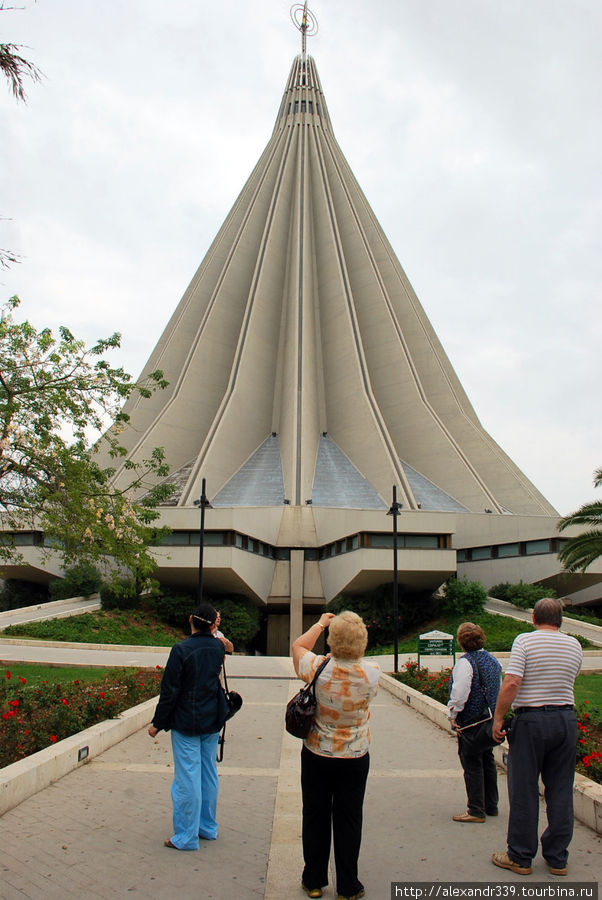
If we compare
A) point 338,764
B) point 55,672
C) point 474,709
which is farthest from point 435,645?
point 338,764

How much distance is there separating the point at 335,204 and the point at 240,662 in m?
35.1

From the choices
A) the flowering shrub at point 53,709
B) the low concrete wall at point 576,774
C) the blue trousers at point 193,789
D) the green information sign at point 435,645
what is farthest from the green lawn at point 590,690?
the flowering shrub at point 53,709

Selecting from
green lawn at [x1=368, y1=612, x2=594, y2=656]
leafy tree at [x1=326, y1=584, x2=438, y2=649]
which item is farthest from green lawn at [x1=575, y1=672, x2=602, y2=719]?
leafy tree at [x1=326, y1=584, x2=438, y2=649]

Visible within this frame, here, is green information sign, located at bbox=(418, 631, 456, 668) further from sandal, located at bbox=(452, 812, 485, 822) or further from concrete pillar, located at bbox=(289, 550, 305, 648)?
concrete pillar, located at bbox=(289, 550, 305, 648)

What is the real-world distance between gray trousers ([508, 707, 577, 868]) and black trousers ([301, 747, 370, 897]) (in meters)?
0.94

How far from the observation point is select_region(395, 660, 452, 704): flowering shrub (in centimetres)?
909

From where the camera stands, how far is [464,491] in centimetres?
3108

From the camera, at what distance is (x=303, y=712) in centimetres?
331

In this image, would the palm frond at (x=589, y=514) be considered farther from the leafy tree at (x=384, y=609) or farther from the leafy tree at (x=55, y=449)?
the leafy tree at (x=55, y=449)

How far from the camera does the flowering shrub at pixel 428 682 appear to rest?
9.09m

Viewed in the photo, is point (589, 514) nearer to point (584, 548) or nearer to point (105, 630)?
point (584, 548)

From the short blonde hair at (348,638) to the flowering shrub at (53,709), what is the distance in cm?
323

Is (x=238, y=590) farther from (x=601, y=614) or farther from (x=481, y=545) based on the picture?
(x=601, y=614)

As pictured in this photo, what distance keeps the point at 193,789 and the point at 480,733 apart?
6.42 feet
